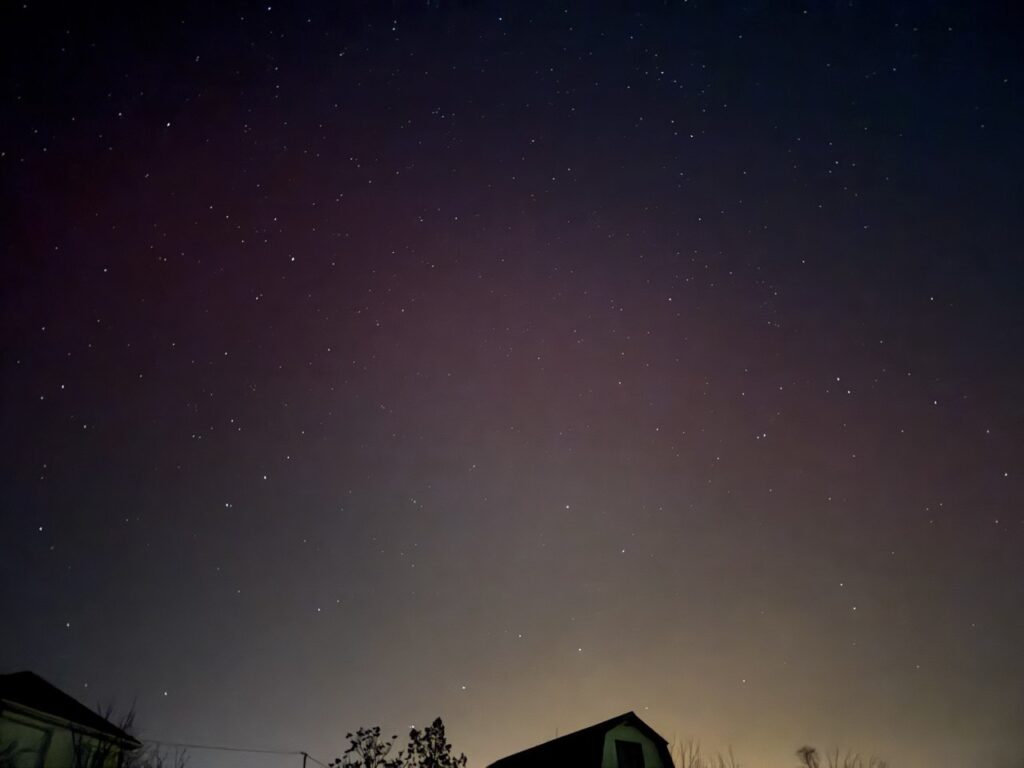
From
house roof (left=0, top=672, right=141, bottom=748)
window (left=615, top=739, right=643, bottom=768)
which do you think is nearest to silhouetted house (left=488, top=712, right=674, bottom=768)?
window (left=615, top=739, right=643, bottom=768)

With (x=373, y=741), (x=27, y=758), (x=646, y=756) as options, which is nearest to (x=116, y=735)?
(x=27, y=758)

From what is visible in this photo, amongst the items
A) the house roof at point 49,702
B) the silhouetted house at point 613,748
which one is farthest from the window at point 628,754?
the house roof at point 49,702

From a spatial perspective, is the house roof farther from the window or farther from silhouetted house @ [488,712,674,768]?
the window

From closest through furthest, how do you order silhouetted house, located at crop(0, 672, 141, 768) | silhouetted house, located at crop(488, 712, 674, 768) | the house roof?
silhouetted house, located at crop(0, 672, 141, 768), the house roof, silhouetted house, located at crop(488, 712, 674, 768)

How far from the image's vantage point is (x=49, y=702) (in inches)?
844

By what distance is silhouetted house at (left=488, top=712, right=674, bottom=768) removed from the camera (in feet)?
77.5

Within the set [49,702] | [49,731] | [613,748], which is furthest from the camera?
[613,748]

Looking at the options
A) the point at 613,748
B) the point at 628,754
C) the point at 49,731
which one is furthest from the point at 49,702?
the point at 628,754

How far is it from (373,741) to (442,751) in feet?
8.44

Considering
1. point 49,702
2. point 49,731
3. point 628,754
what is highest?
point 49,702

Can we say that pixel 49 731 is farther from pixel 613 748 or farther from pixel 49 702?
pixel 613 748

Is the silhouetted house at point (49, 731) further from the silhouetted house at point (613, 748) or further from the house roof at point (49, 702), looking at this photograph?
the silhouetted house at point (613, 748)

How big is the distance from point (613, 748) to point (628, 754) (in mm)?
655

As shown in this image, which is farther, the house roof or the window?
the window
